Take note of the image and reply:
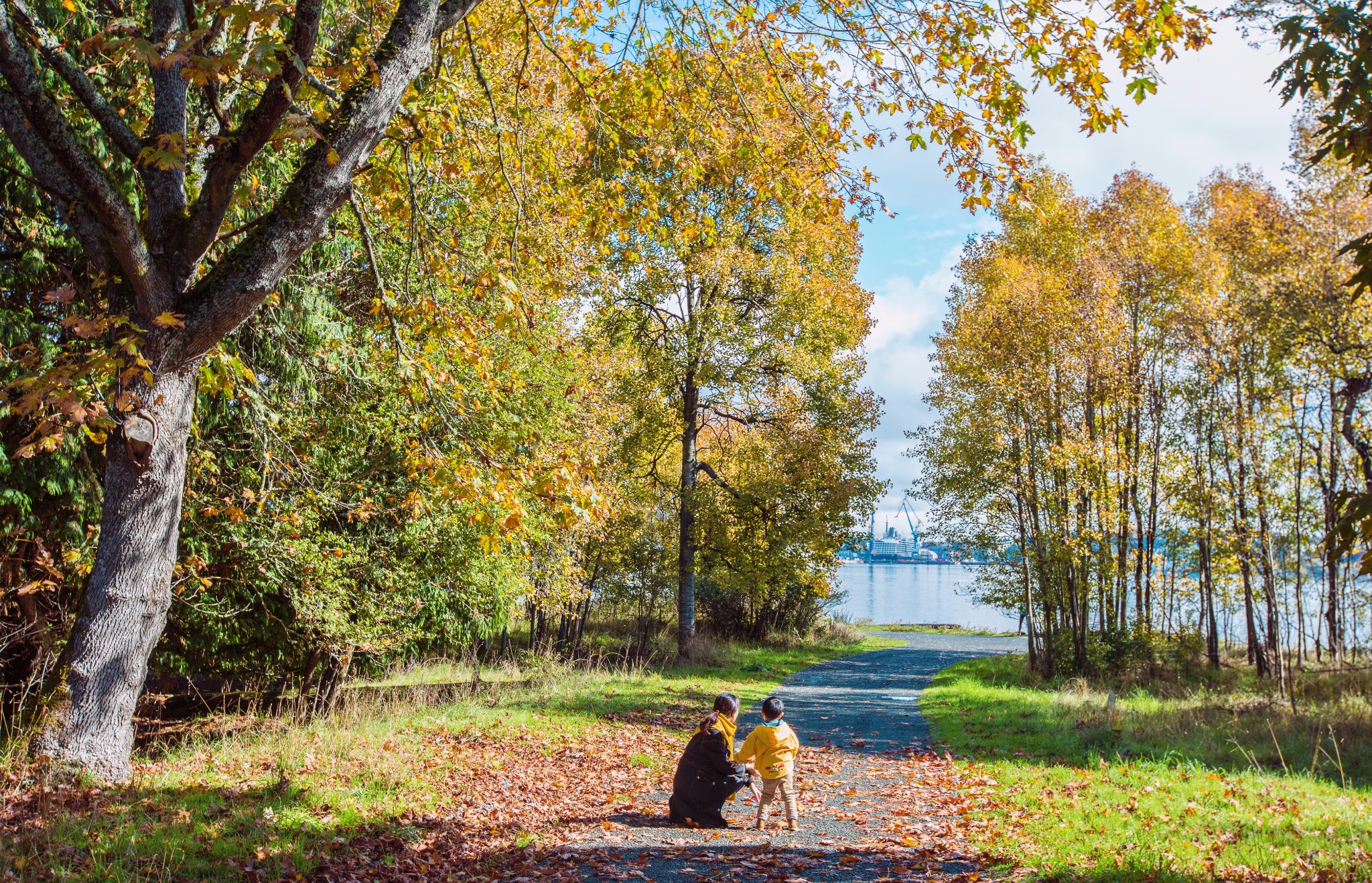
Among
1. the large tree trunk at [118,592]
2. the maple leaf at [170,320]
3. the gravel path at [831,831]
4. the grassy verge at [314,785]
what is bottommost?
the gravel path at [831,831]

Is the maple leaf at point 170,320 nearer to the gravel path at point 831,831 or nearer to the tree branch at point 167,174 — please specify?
the tree branch at point 167,174

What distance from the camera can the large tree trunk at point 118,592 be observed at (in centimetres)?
641

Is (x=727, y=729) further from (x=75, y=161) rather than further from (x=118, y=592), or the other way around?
(x=75, y=161)

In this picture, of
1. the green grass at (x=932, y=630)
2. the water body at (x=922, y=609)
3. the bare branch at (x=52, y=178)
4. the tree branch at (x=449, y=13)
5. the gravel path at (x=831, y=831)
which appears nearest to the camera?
the bare branch at (x=52, y=178)

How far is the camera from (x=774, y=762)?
24.9 ft

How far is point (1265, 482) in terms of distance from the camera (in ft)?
58.7

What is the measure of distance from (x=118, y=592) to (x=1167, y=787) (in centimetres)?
1014

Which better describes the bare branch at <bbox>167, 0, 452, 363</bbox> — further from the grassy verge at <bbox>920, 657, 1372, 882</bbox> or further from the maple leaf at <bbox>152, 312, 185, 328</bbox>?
the grassy verge at <bbox>920, 657, 1372, 882</bbox>

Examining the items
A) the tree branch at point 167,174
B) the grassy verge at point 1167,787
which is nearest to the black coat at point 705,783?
the grassy verge at point 1167,787

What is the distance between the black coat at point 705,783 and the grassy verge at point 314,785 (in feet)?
4.11

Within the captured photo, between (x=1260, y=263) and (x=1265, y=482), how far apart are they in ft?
16.4

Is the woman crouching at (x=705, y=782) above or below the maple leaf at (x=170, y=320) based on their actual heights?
below

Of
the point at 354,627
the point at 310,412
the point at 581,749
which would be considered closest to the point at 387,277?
the point at 310,412

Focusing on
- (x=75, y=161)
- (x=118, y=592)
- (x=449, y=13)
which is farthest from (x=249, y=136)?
(x=118, y=592)
